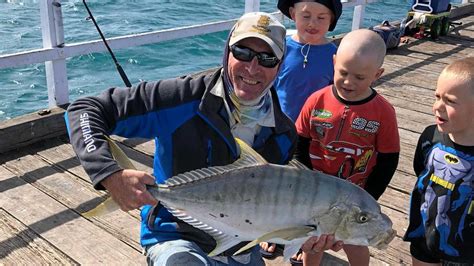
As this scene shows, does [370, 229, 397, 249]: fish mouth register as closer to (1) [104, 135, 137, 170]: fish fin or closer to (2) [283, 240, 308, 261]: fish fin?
(2) [283, 240, 308, 261]: fish fin

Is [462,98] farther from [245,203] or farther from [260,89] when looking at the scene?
[245,203]

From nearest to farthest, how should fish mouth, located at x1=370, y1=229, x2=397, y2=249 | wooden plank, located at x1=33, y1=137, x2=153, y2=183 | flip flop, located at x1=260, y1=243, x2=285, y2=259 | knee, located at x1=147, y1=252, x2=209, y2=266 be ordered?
fish mouth, located at x1=370, y1=229, x2=397, y2=249 → knee, located at x1=147, y1=252, x2=209, y2=266 → flip flop, located at x1=260, y1=243, x2=285, y2=259 → wooden plank, located at x1=33, y1=137, x2=153, y2=183

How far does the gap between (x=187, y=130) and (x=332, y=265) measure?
1368 mm

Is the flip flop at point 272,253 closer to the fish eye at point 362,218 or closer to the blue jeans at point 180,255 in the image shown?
the blue jeans at point 180,255

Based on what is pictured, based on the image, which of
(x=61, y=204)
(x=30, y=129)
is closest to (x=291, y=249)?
(x=61, y=204)

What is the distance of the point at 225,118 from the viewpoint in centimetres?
236

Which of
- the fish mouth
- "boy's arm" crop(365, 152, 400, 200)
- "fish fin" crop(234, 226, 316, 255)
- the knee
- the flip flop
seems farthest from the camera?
the flip flop

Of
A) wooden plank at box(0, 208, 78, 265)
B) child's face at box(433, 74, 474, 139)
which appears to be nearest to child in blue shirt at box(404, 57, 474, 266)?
child's face at box(433, 74, 474, 139)

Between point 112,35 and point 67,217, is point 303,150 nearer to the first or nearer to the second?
point 67,217

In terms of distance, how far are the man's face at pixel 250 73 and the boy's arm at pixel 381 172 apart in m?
0.77

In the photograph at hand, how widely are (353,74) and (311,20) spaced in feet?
2.45

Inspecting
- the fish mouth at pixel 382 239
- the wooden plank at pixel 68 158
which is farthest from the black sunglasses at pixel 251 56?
the wooden plank at pixel 68 158

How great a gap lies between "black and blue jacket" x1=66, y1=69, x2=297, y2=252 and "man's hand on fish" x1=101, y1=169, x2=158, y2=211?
0.96ft

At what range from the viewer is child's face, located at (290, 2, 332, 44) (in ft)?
10.5
